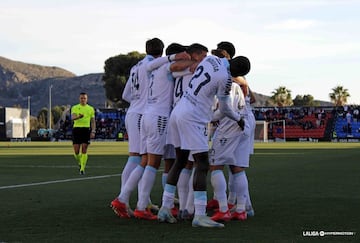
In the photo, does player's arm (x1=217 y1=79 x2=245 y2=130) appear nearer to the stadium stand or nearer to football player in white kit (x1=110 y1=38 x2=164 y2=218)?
football player in white kit (x1=110 y1=38 x2=164 y2=218)

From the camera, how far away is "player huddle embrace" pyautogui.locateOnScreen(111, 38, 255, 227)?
309 inches

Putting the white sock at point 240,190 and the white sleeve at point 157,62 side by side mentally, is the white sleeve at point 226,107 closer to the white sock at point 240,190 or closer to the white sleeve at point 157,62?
the white sleeve at point 157,62

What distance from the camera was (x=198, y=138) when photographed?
780 centimetres

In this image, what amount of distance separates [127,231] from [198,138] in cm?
139

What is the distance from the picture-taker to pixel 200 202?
7.73 meters

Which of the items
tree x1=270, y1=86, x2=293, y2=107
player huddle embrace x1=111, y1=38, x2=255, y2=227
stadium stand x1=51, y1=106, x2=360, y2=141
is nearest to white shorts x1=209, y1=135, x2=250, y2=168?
player huddle embrace x1=111, y1=38, x2=255, y2=227

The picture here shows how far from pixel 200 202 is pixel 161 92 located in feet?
5.04

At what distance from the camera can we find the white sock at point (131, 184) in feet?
27.8

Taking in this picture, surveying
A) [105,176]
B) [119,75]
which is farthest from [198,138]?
[119,75]

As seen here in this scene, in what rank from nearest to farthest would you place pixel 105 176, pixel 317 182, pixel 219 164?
pixel 219 164
pixel 317 182
pixel 105 176

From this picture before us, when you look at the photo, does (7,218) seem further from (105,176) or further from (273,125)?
(273,125)

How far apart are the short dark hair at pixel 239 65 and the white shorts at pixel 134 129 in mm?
1454
